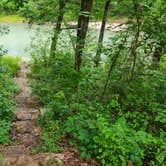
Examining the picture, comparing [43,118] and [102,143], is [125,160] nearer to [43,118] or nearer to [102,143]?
[102,143]

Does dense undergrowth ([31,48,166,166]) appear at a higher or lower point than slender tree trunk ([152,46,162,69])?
lower

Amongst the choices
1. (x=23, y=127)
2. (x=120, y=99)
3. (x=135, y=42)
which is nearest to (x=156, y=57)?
(x=135, y=42)

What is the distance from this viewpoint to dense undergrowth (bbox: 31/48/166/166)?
4.18 m

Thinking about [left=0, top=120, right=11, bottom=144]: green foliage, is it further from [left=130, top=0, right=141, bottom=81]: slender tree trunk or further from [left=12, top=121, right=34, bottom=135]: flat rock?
[left=130, top=0, right=141, bottom=81]: slender tree trunk

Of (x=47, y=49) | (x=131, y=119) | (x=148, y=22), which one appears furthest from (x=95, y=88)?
(x=47, y=49)

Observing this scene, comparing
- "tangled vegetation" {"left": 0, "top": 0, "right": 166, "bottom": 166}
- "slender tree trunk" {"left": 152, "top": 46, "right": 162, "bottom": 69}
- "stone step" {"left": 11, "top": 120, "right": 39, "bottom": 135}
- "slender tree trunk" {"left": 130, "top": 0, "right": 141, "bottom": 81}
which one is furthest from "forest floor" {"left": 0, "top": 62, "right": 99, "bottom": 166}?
"slender tree trunk" {"left": 152, "top": 46, "right": 162, "bottom": 69}

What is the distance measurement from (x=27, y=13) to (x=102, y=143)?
4.76 m

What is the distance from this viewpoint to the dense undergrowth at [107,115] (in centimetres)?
418

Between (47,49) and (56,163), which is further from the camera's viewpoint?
(47,49)

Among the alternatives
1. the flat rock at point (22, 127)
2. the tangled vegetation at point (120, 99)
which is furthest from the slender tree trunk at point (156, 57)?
the flat rock at point (22, 127)

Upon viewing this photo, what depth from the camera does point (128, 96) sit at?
5.14 meters

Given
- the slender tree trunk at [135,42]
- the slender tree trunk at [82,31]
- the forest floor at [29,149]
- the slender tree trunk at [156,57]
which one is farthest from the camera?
the slender tree trunk at [82,31]

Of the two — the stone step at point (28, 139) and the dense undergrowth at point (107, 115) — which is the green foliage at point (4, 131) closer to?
the stone step at point (28, 139)

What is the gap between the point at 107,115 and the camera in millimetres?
4742
